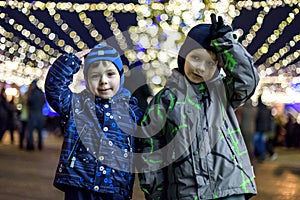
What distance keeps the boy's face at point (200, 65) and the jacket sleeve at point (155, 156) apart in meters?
0.20

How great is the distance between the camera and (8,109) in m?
15.8

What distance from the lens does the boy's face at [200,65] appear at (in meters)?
3.38

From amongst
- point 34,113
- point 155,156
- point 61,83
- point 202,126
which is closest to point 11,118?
point 34,113

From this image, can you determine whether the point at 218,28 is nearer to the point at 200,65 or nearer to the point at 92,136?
the point at 200,65

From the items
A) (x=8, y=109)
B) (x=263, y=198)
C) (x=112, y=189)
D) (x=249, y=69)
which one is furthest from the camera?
(x=8, y=109)

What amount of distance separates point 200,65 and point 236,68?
0.68ft

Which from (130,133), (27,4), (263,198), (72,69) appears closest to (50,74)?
(72,69)

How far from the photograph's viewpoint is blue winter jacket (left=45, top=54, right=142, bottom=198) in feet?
11.6

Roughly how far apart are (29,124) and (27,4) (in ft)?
14.9

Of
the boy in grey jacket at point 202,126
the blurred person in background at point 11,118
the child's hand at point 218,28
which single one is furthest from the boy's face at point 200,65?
the blurred person in background at point 11,118

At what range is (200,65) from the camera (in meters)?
3.37

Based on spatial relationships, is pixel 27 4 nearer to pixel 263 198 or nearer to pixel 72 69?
pixel 263 198

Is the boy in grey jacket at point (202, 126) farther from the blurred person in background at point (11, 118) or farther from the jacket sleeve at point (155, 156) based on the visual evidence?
the blurred person in background at point (11, 118)

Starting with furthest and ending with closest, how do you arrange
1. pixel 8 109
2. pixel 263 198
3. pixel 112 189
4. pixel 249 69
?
pixel 8 109
pixel 263 198
pixel 112 189
pixel 249 69
